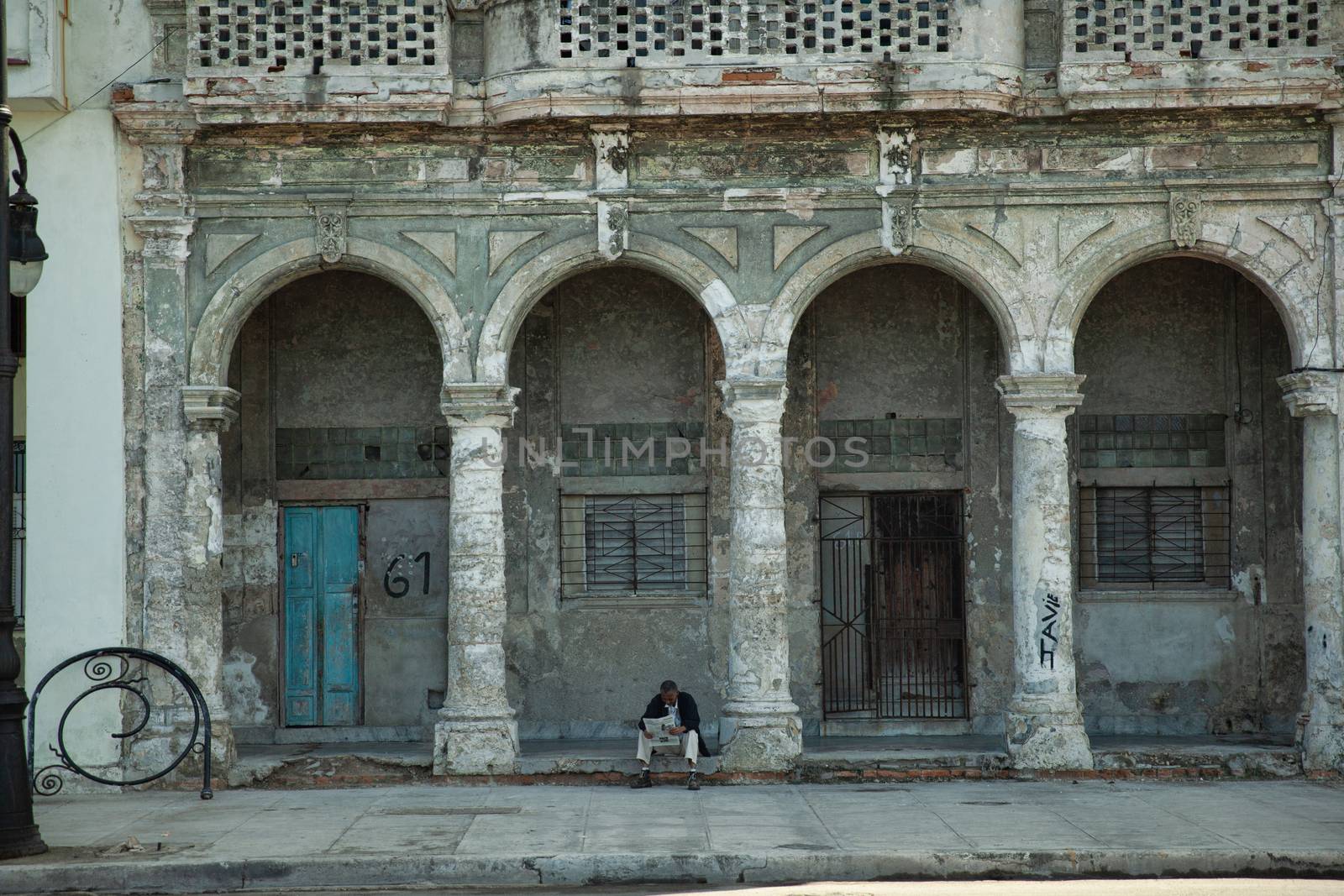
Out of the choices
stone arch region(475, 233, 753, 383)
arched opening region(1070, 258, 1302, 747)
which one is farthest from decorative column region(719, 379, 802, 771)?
arched opening region(1070, 258, 1302, 747)

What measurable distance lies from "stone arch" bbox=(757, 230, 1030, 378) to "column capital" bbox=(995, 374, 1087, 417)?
0.14 metres

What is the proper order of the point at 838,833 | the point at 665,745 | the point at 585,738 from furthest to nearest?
the point at 585,738 → the point at 665,745 → the point at 838,833

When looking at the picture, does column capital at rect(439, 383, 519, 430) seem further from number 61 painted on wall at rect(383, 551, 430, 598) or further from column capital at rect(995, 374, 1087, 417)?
column capital at rect(995, 374, 1087, 417)

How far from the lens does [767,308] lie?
1291 centimetres

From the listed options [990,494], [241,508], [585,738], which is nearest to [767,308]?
[990,494]

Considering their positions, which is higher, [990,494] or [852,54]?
[852,54]

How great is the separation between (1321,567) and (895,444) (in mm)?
3711

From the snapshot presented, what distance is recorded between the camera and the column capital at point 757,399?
12883mm

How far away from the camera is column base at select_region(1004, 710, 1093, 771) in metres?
12.5

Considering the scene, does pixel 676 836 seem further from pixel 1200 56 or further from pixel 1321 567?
pixel 1200 56

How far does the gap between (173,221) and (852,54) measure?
548cm

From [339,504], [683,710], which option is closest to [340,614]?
[339,504]

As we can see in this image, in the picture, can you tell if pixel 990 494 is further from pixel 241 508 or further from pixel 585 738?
pixel 241 508

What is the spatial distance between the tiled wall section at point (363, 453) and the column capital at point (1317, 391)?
720 cm
